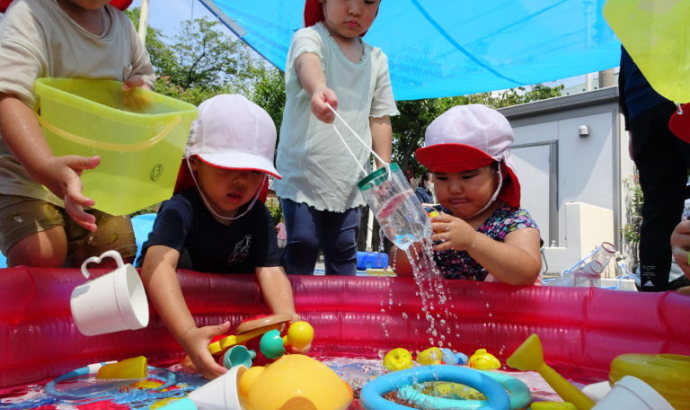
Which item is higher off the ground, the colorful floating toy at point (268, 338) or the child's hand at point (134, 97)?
the child's hand at point (134, 97)

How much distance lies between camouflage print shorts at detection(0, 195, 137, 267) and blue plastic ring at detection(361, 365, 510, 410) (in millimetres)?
1158

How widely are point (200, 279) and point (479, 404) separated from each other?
1.08 meters

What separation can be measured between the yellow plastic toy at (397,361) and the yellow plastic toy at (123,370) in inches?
28.3

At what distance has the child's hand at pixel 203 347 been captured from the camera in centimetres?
152

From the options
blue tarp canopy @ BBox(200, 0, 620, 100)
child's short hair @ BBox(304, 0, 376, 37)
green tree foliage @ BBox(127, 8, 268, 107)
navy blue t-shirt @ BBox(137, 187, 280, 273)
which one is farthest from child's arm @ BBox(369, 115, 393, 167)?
green tree foliage @ BBox(127, 8, 268, 107)

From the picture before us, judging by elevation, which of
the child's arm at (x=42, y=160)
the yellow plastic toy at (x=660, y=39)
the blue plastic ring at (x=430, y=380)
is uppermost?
the yellow plastic toy at (x=660, y=39)

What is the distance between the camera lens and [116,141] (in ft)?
4.93

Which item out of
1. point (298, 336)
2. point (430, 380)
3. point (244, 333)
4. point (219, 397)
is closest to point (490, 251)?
point (430, 380)

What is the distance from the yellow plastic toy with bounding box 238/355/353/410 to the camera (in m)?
1.22

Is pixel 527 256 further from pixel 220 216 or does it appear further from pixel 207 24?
pixel 207 24

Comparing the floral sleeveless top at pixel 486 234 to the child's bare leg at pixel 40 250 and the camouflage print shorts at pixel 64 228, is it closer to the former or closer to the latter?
the camouflage print shorts at pixel 64 228

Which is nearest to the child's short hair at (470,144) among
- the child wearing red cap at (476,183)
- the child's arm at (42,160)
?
the child wearing red cap at (476,183)

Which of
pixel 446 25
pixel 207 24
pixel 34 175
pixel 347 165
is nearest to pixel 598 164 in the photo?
pixel 446 25

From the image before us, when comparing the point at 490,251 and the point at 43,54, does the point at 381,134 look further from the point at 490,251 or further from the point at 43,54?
the point at 43,54
